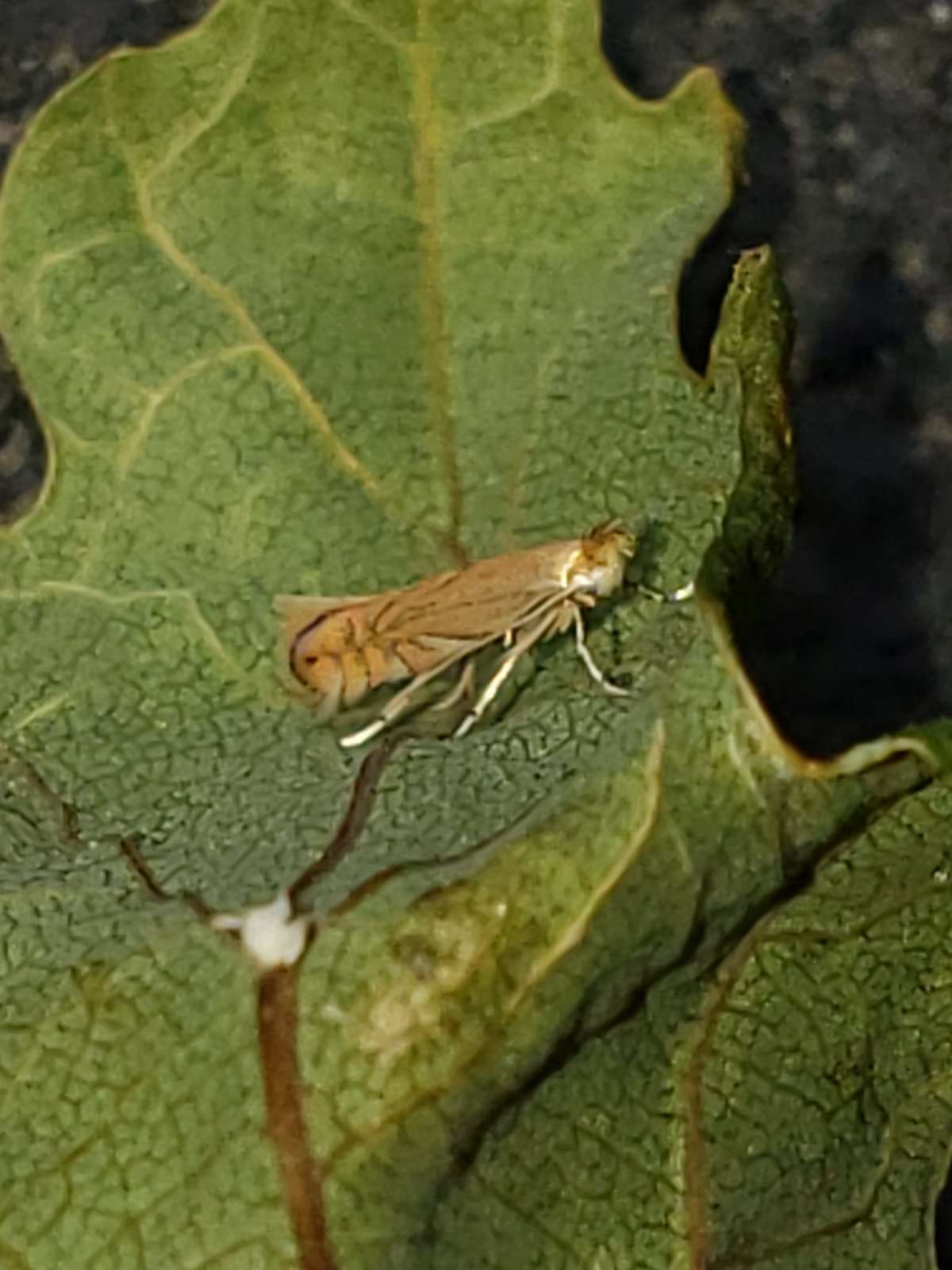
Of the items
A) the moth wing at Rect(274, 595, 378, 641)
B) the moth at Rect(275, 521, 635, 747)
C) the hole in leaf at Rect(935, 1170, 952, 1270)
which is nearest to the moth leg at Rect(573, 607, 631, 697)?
the moth at Rect(275, 521, 635, 747)

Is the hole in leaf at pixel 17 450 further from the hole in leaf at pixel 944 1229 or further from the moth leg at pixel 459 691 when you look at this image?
the hole in leaf at pixel 944 1229

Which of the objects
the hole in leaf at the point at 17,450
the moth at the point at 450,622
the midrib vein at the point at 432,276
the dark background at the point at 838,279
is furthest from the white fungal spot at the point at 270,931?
the hole in leaf at the point at 17,450

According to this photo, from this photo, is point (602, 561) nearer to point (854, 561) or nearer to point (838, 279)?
point (854, 561)

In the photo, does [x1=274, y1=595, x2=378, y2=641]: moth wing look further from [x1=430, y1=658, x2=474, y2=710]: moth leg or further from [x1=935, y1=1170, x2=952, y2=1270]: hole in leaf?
[x1=935, y1=1170, x2=952, y2=1270]: hole in leaf

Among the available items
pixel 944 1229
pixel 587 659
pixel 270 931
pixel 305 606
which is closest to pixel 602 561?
pixel 587 659

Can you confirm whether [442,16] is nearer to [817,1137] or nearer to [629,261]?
[629,261]

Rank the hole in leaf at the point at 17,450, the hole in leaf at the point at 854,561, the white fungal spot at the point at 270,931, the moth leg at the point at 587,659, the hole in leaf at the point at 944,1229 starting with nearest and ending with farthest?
the white fungal spot at the point at 270,931, the moth leg at the point at 587,659, the hole in leaf at the point at 944,1229, the hole in leaf at the point at 854,561, the hole in leaf at the point at 17,450

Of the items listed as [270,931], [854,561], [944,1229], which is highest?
[270,931]
